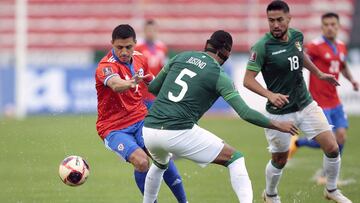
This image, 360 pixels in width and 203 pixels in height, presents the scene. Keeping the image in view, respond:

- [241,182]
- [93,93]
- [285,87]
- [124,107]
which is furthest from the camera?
[93,93]

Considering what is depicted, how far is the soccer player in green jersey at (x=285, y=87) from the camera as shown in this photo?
1035 cm

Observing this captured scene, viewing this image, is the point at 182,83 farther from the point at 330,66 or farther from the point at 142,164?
the point at 330,66

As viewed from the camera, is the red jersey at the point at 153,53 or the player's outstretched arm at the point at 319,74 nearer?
the player's outstretched arm at the point at 319,74

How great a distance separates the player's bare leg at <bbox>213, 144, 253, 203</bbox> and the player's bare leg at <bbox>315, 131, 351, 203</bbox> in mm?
2068

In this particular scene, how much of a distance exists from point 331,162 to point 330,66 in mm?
2992

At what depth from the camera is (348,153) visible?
55.7ft

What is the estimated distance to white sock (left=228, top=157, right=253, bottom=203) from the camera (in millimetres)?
8625

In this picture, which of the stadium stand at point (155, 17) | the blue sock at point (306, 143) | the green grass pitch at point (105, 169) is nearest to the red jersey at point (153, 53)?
the green grass pitch at point (105, 169)

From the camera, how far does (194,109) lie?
8.77m

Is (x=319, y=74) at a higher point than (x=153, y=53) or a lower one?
higher

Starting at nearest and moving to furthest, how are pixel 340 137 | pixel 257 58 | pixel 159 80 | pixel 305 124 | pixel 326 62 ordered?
pixel 159 80
pixel 257 58
pixel 305 124
pixel 340 137
pixel 326 62

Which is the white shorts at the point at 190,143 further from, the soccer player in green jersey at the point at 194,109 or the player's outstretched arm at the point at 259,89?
the player's outstretched arm at the point at 259,89

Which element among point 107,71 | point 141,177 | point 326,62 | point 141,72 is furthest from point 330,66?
point 107,71

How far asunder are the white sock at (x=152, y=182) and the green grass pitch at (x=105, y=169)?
1575mm
